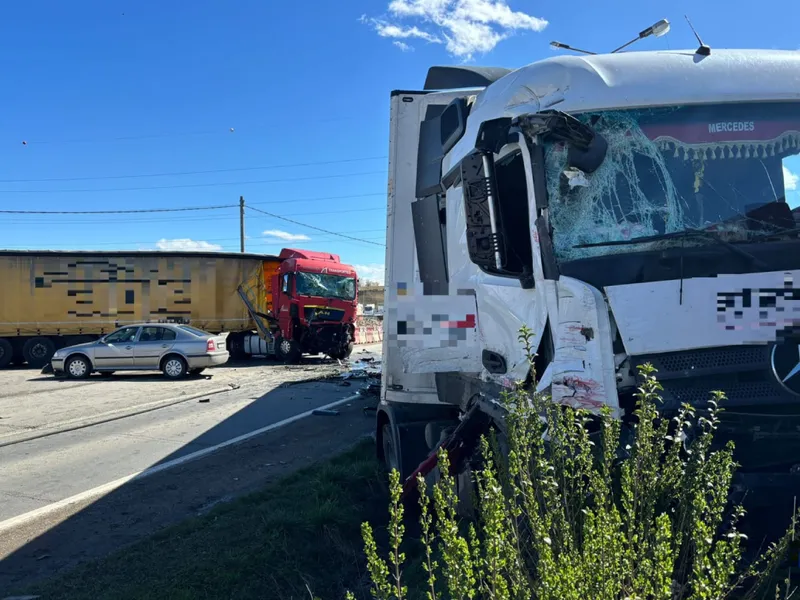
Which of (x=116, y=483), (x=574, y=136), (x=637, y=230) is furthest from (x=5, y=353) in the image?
(x=637, y=230)

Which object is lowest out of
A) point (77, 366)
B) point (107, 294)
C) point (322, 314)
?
point (77, 366)

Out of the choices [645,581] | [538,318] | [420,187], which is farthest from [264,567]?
[420,187]

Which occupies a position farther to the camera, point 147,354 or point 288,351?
point 288,351

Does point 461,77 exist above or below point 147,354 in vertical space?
above

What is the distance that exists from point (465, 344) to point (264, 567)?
2.03 metres

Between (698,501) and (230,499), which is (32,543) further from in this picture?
(698,501)

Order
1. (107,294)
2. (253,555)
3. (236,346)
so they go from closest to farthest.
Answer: (253,555)
(107,294)
(236,346)

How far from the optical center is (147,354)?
16016 millimetres

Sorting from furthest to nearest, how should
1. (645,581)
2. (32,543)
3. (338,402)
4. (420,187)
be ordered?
(338,402)
(420,187)
(32,543)
(645,581)

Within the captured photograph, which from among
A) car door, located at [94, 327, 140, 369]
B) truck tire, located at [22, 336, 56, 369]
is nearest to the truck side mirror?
car door, located at [94, 327, 140, 369]

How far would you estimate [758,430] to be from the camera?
8.62ft

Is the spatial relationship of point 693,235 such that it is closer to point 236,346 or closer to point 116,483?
point 116,483

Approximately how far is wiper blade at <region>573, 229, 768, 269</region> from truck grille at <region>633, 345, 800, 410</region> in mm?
429

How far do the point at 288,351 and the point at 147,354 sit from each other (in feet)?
18.8
